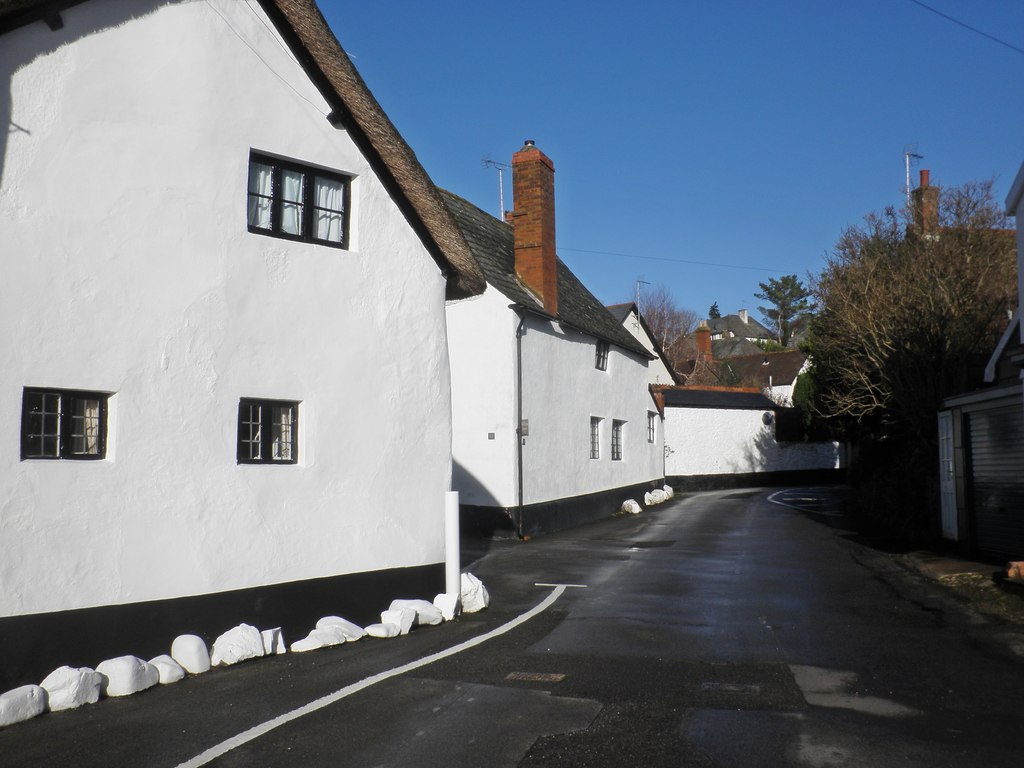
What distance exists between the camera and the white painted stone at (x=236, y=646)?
841cm

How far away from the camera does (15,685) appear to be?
7.16m

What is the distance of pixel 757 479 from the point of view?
131 ft

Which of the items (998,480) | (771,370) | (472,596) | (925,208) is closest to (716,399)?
(925,208)

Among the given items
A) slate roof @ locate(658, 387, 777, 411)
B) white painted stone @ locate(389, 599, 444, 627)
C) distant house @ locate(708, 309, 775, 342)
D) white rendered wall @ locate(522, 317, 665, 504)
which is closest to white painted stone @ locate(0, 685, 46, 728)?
white painted stone @ locate(389, 599, 444, 627)

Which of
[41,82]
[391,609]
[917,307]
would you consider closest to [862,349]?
[917,307]

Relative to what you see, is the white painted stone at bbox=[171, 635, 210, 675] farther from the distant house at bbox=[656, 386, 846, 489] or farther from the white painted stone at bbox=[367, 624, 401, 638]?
the distant house at bbox=[656, 386, 846, 489]

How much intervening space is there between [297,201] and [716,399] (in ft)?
100

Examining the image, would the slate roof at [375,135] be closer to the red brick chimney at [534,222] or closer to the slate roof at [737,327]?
the red brick chimney at [534,222]

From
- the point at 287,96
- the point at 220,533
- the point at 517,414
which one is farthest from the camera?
the point at 517,414

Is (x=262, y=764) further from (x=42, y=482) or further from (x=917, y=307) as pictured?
(x=917, y=307)

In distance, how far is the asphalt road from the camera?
18.6ft

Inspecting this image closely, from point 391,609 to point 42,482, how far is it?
4.02m

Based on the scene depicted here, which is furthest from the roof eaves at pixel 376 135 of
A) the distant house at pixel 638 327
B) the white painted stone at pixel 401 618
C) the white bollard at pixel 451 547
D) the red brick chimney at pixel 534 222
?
the distant house at pixel 638 327

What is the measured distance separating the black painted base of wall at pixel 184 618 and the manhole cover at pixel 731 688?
4.25 m
